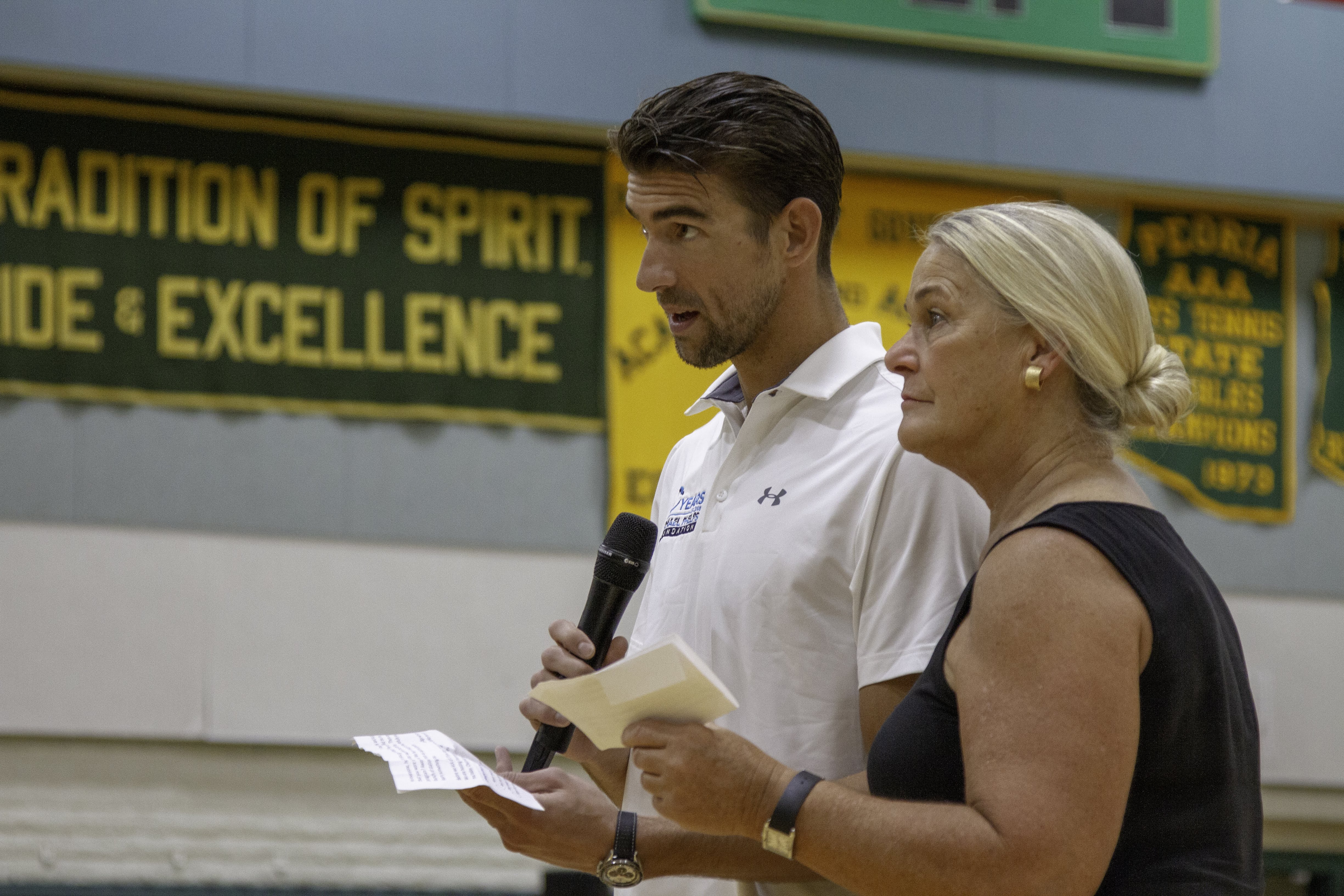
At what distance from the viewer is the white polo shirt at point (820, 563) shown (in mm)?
1714

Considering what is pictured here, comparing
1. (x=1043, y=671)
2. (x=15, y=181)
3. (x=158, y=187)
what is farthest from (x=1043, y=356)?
(x=15, y=181)

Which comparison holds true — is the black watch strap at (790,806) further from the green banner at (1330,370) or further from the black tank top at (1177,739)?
the green banner at (1330,370)

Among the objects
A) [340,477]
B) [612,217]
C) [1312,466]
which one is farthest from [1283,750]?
[340,477]

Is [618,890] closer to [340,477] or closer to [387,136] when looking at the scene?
[340,477]

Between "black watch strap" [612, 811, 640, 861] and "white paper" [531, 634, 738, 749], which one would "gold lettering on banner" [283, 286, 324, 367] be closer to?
"black watch strap" [612, 811, 640, 861]

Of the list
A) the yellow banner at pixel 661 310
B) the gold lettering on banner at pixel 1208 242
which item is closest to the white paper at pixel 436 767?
the yellow banner at pixel 661 310

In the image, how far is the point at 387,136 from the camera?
18.9ft

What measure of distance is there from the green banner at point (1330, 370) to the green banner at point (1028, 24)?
1.20 metres

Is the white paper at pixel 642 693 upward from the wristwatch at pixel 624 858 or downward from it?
upward

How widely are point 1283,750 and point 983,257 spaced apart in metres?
5.49

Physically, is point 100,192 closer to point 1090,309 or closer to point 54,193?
point 54,193

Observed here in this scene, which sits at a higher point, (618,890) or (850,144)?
(850,144)

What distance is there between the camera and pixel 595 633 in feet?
6.34

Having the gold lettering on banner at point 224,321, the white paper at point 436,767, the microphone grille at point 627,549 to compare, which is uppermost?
the gold lettering on banner at point 224,321
